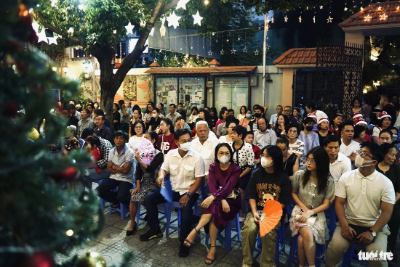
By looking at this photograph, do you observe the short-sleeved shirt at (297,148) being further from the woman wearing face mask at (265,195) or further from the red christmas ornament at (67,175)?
the red christmas ornament at (67,175)

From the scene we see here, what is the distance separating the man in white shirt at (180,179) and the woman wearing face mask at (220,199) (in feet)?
0.93

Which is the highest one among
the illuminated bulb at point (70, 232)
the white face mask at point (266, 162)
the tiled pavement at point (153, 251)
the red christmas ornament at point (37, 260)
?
the red christmas ornament at point (37, 260)

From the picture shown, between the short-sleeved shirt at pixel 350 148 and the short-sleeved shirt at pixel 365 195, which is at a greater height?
the short-sleeved shirt at pixel 350 148

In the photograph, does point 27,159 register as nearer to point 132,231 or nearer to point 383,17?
point 132,231

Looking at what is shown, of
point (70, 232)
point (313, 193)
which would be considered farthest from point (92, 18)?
point (70, 232)

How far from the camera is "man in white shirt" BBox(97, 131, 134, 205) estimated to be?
18.8 ft

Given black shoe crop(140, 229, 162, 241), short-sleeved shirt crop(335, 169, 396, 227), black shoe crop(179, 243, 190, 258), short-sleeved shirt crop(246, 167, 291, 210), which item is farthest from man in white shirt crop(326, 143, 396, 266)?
black shoe crop(140, 229, 162, 241)

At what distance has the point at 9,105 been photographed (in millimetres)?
1475

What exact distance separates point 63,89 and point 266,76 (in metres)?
12.7

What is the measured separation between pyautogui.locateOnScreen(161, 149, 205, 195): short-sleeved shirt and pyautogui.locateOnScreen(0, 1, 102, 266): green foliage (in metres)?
3.52

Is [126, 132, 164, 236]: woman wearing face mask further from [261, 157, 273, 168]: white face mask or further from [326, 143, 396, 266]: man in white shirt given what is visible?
[326, 143, 396, 266]: man in white shirt

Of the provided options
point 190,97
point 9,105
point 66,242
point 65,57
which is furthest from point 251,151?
point 65,57

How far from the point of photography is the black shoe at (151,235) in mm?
5098

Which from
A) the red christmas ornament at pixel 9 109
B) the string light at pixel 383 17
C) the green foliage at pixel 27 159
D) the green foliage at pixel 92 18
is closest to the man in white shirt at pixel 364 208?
the green foliage at pixel 27 159
